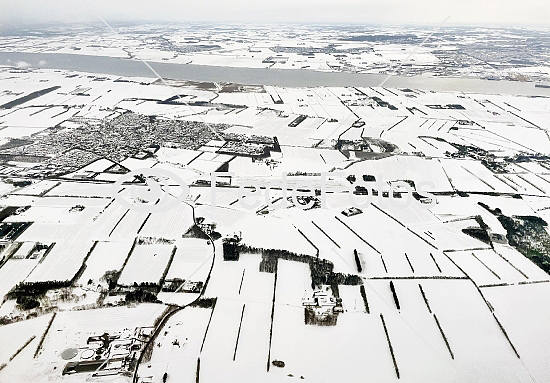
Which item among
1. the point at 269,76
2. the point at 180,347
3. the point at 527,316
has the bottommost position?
the point at 180,347

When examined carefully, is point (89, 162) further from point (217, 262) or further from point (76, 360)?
point (76, 360)

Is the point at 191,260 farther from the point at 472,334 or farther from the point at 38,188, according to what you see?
the point at 38,188

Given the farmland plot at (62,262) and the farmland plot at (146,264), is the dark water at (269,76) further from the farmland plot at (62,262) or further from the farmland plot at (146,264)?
the farmland plot at (62,262)

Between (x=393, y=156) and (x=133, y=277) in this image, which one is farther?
(x=393, y=156)

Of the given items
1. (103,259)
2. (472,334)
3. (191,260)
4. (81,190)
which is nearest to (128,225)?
(103,259)

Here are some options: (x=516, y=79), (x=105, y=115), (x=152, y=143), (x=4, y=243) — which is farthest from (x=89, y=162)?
(x=516, y=79)

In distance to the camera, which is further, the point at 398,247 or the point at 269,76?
the point at 269,76

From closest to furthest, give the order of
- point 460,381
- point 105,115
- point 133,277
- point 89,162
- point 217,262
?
point 460,381, point 133,277, point 217,262, point 89,162, point 105,115

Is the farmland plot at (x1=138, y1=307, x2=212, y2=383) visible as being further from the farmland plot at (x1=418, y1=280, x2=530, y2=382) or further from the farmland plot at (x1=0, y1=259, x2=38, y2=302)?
the farmland plot at (x1=418, y1=280, x2=530, y2=382)

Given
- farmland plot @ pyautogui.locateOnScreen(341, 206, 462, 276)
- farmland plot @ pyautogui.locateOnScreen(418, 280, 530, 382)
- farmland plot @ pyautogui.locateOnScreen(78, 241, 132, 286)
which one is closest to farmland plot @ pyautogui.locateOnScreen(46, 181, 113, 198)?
farmland plot @ pyautogui.locateOnScreen(78, 241, 132, 286)
